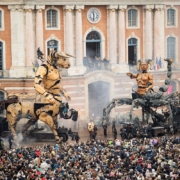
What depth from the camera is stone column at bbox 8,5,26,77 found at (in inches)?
3201

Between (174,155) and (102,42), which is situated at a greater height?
(102,42)

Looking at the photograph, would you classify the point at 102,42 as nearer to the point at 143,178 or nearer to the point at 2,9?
the point at 2,9

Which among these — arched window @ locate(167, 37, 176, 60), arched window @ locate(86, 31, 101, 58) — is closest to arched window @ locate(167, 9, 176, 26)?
arched window @ locate(167, 37, 176, 60)

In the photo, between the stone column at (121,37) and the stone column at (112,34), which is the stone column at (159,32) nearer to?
the stone column at (121,37)

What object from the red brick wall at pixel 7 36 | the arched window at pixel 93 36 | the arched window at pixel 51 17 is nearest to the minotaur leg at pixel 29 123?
the red brick wall at pixel 7 36

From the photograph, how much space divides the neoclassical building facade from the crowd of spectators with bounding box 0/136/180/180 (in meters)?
18.3

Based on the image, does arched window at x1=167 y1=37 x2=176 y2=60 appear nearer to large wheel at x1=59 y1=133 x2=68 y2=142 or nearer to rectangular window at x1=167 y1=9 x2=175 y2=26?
rectangular window at x1=167 y1=9 x2=175 y2=26

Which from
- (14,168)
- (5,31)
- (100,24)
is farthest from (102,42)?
(14,168)

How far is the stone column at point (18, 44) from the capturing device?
267 feet

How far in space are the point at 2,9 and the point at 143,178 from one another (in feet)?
109

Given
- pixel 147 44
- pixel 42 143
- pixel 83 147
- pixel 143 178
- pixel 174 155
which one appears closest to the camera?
pixel 143 178

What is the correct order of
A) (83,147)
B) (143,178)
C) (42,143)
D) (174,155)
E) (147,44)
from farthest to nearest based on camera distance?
(147,44)
(42,143)
(83,147)
(174,155)
(143,178)

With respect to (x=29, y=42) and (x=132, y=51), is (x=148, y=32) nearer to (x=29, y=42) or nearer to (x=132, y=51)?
(x=132, y=51)

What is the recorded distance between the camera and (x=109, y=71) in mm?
83438
